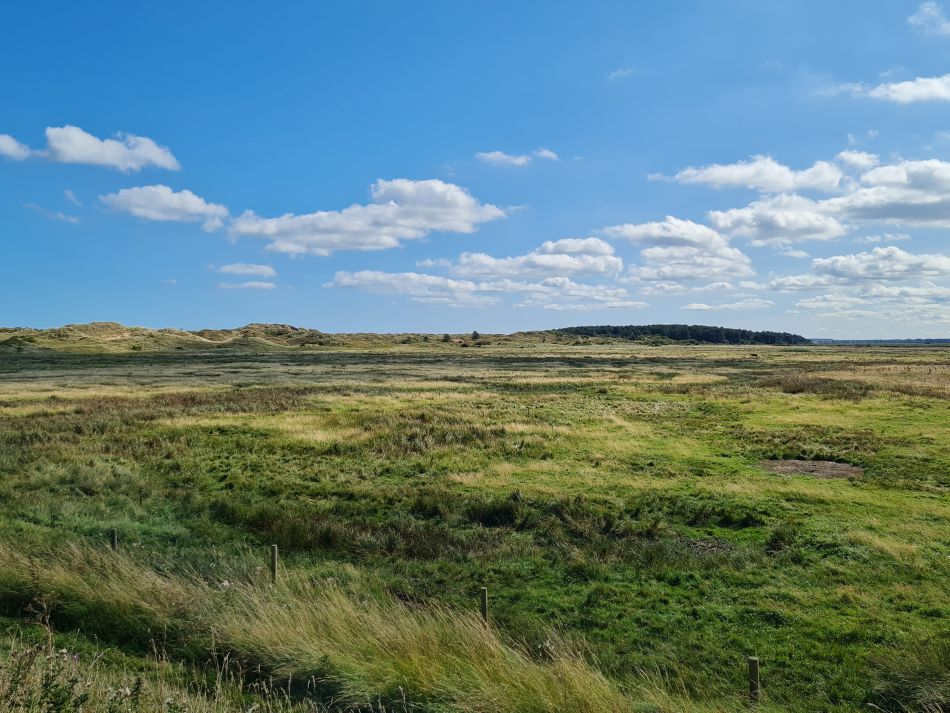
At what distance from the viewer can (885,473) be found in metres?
22.5

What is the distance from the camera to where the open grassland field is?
7852 millimetres

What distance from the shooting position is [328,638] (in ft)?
28.5

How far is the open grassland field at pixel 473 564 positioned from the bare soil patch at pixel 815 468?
20cm

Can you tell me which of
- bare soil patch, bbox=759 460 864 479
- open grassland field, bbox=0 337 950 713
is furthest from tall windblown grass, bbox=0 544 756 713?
bare soil patch, bbox=759 460 864 479

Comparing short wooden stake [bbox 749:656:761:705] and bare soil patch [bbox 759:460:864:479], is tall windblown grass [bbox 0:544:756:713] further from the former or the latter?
bare soil patch [bbox 759:460:864:479]

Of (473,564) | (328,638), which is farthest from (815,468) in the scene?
(328,638)

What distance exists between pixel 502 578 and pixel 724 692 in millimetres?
5214

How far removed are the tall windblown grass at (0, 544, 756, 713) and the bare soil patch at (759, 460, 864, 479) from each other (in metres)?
17.5

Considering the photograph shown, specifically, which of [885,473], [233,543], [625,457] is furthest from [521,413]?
[233,543]

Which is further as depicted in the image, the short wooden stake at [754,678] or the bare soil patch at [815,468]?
the bare soil patch at [815,468]

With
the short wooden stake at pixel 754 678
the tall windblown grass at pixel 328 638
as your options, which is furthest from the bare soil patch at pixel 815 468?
the tall windblown grass at pixel 328 638

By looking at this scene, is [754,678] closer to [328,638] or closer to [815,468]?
[328,638]

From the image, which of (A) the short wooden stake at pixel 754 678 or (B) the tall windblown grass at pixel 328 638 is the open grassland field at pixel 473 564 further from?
(A) the short wooden stake at pixel 754 678

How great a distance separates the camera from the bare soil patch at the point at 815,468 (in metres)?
23.0
